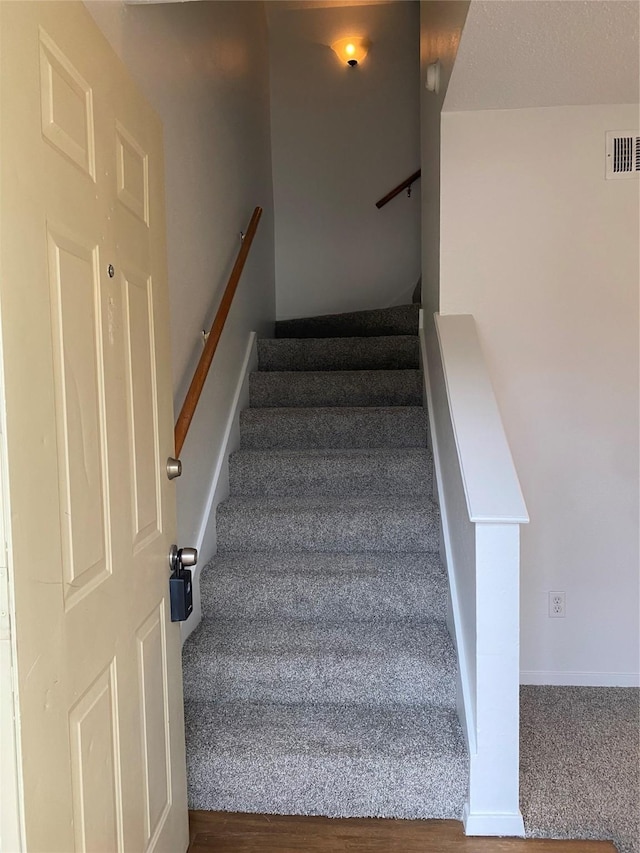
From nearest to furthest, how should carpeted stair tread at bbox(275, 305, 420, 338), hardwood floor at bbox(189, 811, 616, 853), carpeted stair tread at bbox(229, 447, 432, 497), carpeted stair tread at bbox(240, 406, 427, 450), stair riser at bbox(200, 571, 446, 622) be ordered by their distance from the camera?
hardwood floor at bbox(189, 811, 616, 853)
stair riser at bbox(200, 571, 446, 622)
carpeted stair tread at bbox(229, 447, 432, 497)
carpeted stair tread at bbox(240, 406, 427, 450)
carpeted stair tread at bbox(275, 305, 420, 338)

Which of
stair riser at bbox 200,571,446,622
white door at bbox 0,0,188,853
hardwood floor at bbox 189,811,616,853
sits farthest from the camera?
stair riser at bbox 200,571,446,622

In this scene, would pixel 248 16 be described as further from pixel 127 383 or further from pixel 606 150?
pixel 127 383

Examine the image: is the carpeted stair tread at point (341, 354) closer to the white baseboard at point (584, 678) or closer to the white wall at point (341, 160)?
the white wall at point (341, 160)

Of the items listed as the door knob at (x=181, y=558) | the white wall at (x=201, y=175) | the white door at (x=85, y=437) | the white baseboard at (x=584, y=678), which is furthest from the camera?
the white baseboard at (x=584, y=678)

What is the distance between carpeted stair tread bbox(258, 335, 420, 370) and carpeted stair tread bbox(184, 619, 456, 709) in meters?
1.72

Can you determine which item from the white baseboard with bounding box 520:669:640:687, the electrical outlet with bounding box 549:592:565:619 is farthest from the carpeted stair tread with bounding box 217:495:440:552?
the white baseboard with bounding box 520:669:640:687

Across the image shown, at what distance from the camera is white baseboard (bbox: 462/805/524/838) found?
5.16 ft

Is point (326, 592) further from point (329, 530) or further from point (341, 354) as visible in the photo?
point (341, 354)

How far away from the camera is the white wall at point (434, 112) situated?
1.88 m

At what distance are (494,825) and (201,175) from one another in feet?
7.75

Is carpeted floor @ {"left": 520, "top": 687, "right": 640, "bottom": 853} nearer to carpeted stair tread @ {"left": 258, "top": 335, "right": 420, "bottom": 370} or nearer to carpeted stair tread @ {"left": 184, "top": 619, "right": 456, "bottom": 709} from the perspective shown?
carpeted stair tread @ {"left": 184, "top": 619, "right": 456, "bottom": 709}

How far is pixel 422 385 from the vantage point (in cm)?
303

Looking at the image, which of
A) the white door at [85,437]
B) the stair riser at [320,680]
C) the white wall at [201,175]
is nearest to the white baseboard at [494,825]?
the stair riser at [320,680]

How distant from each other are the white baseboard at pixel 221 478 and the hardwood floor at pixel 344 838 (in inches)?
23.4
